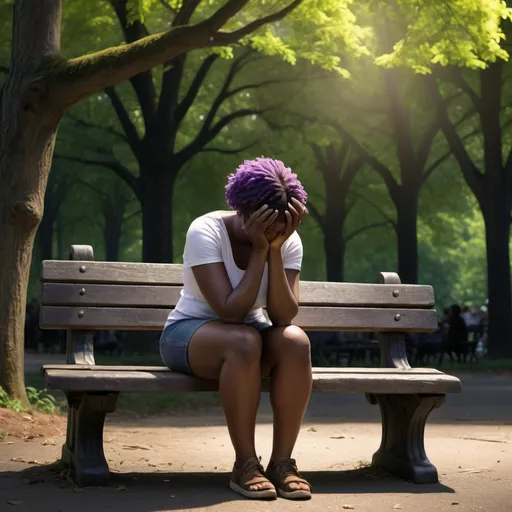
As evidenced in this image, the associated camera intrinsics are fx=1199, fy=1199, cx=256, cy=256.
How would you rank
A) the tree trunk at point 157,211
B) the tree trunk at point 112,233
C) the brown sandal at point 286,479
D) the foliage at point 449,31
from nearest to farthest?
the brown sandal at point 286,479, the foliage at point 449,31, the tree trunk at point 157,211, the tree trunk at point 112,233

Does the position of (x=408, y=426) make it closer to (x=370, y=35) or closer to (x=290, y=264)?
(x=290, y=264)

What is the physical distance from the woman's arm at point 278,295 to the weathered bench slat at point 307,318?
106 centimetres

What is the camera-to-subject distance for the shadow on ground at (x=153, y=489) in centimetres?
543

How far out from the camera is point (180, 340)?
233 inches

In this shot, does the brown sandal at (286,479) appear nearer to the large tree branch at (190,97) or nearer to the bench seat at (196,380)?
the bench seat at (196,380)

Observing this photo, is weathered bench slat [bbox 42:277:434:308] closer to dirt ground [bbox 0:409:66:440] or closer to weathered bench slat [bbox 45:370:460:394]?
weathered bench slat [bbox 45:370:460:394]

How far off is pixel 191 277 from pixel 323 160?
24081mm

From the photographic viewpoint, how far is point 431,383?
6.14 metres

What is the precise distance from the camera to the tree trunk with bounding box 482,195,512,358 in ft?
76.8

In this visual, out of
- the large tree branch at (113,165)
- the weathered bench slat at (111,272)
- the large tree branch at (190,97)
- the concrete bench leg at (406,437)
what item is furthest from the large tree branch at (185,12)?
the concrete bench leg at (406,437)

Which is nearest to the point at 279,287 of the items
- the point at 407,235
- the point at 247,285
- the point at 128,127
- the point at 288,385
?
the point at 247,285

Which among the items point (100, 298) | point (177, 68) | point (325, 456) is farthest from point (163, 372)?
point (177, 68)

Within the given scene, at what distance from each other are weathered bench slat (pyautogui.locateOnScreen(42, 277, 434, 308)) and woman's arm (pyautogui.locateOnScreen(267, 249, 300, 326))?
1058 millimetres

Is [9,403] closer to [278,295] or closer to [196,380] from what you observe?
Result: [196,380]
